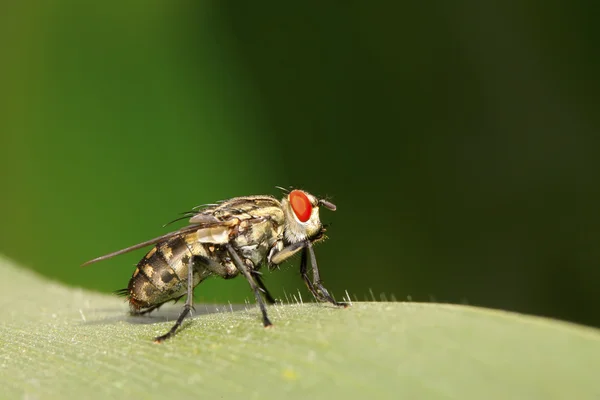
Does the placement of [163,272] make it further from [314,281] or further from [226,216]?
[314,281]

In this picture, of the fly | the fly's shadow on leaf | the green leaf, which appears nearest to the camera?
the green leaf

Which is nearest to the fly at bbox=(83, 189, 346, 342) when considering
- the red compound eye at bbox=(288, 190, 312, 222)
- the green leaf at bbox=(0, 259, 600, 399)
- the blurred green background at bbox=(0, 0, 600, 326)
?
the red compound eye at bbox=(288, 190, 312, 222)

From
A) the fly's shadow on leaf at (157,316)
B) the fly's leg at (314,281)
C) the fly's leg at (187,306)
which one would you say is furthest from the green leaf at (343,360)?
the fly's shadow on leaf at (157,316)

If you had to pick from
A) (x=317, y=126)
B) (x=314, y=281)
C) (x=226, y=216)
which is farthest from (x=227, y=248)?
(x=317, y=126)

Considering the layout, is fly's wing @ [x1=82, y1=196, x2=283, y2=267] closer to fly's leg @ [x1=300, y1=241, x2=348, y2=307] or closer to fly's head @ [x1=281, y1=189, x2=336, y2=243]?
fly's head @ [x1=281, y1=189, x2=336, y2=243]

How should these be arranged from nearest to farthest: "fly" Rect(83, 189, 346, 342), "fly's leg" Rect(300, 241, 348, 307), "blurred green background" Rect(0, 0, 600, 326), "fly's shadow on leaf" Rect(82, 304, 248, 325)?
1. "fly's leg" Rect(300, 241, 348, 307)
2. "fly's shadow on leaf" Rect(82, 304, 248, 325)
3. "fly" Rect(83, 189, 346, 342)
4. "blurred green background" Rect(0, 0, 600, 326)

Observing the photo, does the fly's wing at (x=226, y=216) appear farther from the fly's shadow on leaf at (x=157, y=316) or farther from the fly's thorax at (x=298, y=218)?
the fly's shadow on leaf at (x=157, y=316)

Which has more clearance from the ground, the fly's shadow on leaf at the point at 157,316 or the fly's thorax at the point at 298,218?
the fly's thorax at the point at 298,218
